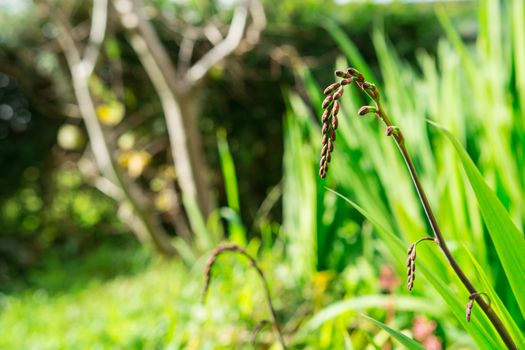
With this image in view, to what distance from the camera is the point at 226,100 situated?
609 centimetres

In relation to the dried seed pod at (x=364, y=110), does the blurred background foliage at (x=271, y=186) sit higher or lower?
lower

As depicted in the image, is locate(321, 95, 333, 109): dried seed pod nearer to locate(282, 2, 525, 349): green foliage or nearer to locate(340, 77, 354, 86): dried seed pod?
locate(340, 77, 354, 86): dried seed pod

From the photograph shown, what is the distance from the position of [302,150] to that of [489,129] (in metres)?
0.58

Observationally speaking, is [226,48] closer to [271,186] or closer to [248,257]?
[271,186]

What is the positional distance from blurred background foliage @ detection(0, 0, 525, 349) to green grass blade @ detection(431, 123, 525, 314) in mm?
19

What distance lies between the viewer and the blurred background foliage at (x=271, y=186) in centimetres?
126

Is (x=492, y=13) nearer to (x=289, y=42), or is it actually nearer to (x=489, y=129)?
(x=489, y=129)

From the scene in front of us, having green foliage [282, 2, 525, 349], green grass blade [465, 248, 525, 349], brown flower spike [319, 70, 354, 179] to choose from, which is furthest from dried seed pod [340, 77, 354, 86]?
green foliage [282, 2, 525, 349]

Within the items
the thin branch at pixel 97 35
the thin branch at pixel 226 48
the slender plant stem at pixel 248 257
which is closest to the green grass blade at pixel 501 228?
the slender plant stem at pixel 248 257

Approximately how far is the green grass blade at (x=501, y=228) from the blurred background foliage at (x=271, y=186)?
19mm

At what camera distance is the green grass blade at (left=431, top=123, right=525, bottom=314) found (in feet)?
2.26

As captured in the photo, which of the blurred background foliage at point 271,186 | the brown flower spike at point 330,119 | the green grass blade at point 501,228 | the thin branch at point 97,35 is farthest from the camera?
the thin branch at point 97,35

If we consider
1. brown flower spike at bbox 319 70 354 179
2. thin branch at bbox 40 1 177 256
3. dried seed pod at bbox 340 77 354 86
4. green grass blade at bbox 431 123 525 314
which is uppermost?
dried seed pod at bbox 340 77 354 86

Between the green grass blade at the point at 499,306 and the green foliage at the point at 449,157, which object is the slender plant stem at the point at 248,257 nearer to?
the green foliage at the point at 449,157
